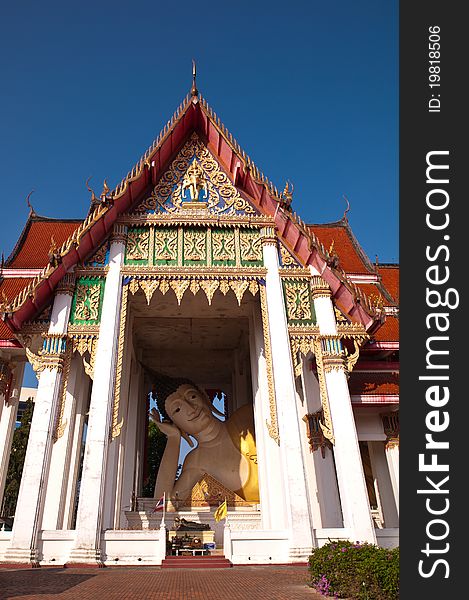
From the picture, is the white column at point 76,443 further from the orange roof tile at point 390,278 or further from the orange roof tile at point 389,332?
the orange roof tile at point 390,278

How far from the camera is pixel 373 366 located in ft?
38.4

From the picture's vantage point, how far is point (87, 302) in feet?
32.3

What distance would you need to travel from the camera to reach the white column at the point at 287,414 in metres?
8.09

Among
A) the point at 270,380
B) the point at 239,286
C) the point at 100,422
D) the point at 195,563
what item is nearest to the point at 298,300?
the point at 239,286

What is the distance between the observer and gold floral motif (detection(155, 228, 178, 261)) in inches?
410

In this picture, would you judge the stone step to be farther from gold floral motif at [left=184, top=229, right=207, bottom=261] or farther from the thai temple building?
gold floral motif at [left=184, top=229, right=207, bottom=261]

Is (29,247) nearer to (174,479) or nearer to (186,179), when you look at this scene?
(186,179)

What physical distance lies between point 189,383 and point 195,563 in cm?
643

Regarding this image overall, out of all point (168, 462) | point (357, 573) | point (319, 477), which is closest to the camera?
point (357, 573)

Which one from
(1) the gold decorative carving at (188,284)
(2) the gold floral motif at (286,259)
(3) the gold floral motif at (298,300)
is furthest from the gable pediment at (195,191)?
(3) the gold floral motif at (298,300)

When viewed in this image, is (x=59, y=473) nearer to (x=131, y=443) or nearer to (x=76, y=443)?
(x=76, y=443)

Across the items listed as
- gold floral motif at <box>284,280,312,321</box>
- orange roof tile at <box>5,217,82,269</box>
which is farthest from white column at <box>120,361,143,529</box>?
gold floral motif at <box>284,280,312,321</box>

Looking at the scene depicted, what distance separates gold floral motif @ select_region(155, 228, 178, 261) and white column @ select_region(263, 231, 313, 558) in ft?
6.71

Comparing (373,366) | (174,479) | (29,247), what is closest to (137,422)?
(174,479)
